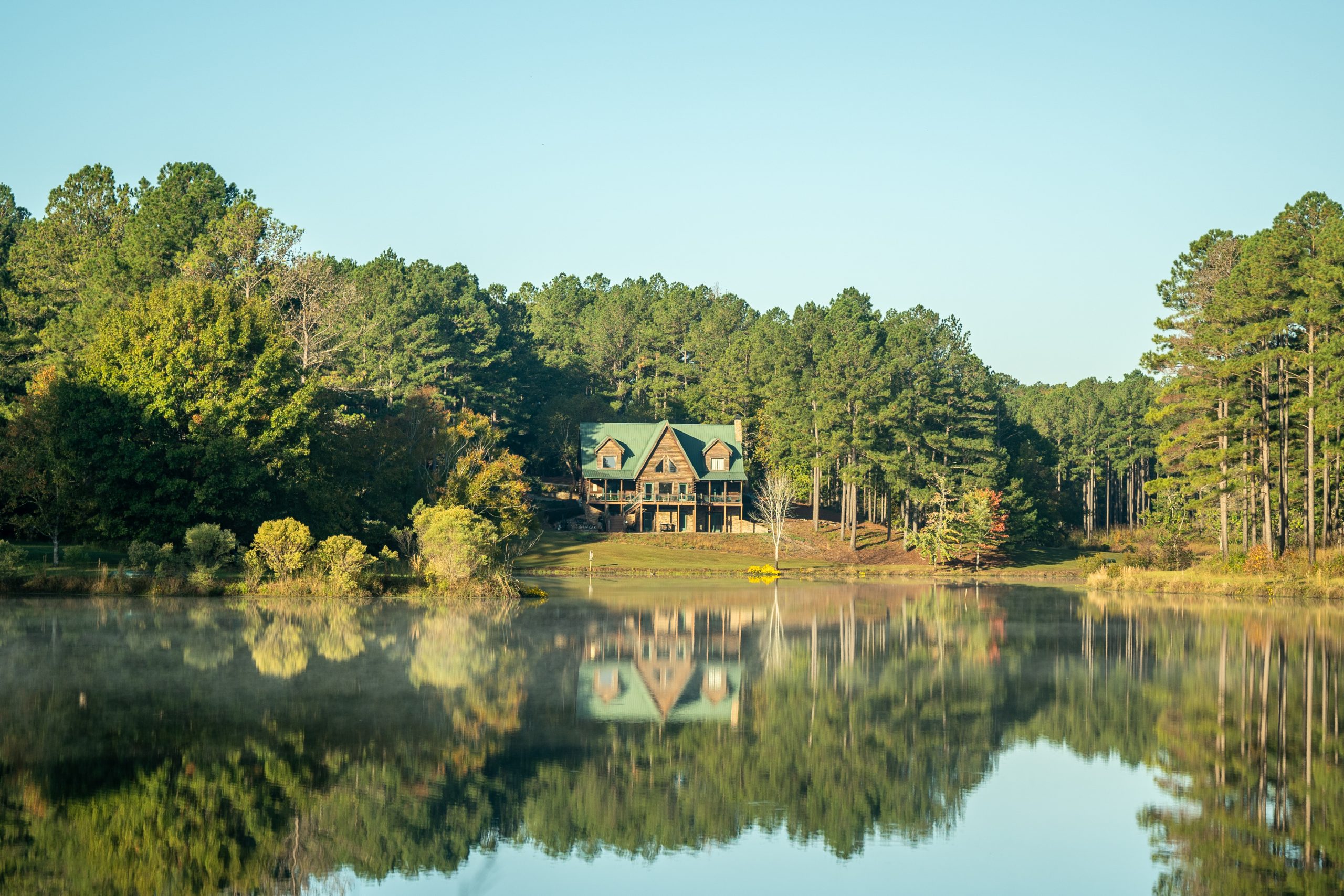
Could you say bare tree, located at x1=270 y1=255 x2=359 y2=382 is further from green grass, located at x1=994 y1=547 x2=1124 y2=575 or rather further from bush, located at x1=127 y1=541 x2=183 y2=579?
green grass, located at x1=994 y1=547 x2=1124 y2=575

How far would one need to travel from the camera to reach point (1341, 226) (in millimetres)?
49125

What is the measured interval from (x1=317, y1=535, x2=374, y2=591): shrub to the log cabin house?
4130cm

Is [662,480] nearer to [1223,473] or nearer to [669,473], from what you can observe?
[669,473]

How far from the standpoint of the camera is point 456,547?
4422 cm

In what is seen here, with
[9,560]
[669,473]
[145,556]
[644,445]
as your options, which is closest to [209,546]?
[145,556]

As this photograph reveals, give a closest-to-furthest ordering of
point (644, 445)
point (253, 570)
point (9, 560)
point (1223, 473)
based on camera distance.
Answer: point (9, 560)
point (253, 570)
point (1223, 473)
point (644, 445)

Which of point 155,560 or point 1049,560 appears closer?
point 155,560

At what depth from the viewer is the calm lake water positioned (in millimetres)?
13148

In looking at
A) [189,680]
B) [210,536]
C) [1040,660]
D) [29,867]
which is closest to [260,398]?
[210,536]

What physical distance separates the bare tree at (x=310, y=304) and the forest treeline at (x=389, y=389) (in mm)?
183

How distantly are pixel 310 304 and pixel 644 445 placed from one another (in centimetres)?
3193

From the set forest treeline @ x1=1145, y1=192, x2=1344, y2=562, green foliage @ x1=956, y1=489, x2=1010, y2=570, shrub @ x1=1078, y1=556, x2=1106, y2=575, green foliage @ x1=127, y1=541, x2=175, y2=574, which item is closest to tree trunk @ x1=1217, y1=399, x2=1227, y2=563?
forest treeline @ x1=1145, y1=192, x2=1344, y2=562

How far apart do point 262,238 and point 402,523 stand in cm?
1609

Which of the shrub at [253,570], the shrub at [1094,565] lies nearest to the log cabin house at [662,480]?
the shrub at [1094,565]
